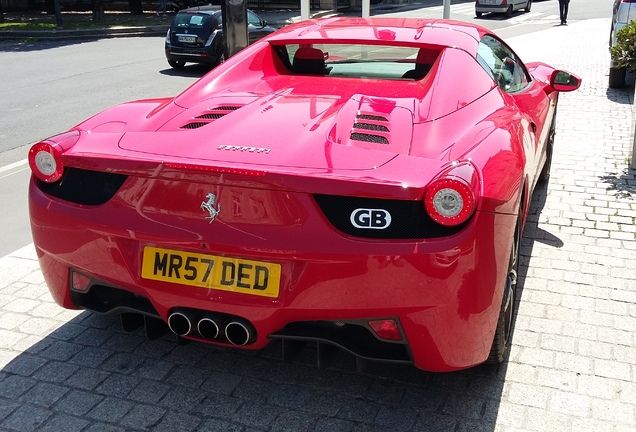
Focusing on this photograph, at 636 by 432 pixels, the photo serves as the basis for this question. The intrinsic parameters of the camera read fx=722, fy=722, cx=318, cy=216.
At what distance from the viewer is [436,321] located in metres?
2.71

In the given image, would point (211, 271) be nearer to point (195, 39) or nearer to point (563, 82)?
point (563, 82)

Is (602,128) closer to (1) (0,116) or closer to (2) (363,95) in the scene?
(2) (363,95)

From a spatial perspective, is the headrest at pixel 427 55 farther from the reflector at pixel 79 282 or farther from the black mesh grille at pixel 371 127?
the reflector at pixel 79 282

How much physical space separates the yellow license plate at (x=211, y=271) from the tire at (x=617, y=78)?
10.5m

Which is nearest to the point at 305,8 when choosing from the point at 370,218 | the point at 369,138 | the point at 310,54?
the point at 310,54

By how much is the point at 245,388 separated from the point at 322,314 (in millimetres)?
754

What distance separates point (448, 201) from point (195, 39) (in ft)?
45.2

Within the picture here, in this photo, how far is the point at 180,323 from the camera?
293 centimetres


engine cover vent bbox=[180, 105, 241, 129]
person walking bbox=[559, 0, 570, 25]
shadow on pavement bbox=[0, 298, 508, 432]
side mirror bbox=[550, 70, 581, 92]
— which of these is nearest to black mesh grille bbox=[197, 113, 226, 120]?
engine cover vent bbox=[180, 105, 241, 129]

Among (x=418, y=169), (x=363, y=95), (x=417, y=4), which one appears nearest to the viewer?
(x=418, y=169)

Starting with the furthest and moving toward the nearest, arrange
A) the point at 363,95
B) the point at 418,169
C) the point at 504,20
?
the point at 504,20 → the point at 363,95 → the point at 418,169

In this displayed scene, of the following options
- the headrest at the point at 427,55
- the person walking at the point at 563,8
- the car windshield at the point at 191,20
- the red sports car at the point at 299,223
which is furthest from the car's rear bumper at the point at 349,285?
the person walking at the point at 563,8

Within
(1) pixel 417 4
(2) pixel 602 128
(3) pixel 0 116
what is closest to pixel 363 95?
(2) pixel 602 128

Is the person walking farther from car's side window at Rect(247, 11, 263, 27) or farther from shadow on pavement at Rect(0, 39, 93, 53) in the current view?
shadow on pavement at Rect(0, 39, 93, 53)
